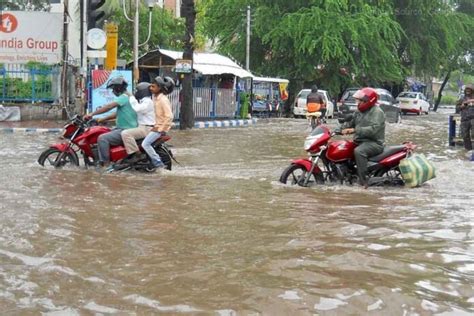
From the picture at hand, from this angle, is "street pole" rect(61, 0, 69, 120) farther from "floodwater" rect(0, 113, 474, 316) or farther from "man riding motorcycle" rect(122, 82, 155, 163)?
"man riding motorcycle" rect(122, 82, 155, 163)

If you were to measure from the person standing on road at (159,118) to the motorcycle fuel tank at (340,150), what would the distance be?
8.33 ft

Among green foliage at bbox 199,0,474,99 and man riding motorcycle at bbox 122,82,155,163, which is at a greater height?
green foliage at bbox 199,0,474,99

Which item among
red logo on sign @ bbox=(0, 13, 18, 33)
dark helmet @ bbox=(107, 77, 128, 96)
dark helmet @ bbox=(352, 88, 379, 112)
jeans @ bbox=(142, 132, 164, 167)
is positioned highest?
red logo on sign @ bbox=(0, 13, 18, 33)

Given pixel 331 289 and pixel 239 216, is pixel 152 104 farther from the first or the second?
pixel 331 289

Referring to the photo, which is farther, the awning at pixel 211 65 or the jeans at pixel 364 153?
the awning at pixel 211 65

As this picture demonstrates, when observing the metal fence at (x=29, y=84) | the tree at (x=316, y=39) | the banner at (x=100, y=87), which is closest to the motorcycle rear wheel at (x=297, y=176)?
the banner at (x=100, y=87)

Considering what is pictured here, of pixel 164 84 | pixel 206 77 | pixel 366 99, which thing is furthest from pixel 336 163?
pixel 206 77

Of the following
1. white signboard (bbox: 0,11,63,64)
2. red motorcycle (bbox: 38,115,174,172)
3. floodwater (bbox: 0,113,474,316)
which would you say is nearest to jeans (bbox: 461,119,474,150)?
floodwater (bbox: 0,113,474,316)

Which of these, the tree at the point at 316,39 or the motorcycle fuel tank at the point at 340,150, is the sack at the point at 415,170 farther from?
the tree at the point at 316,39

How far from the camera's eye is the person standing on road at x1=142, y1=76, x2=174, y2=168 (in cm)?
1025

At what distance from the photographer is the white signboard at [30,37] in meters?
23.4

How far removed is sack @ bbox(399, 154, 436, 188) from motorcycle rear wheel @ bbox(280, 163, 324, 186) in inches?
44.4

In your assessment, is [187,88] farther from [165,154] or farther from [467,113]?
[165,154]

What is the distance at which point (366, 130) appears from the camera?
901 centimetres
